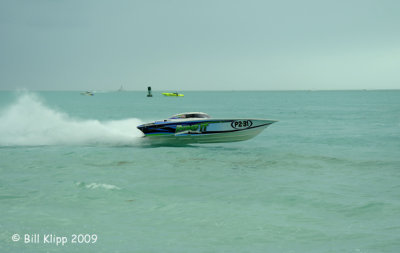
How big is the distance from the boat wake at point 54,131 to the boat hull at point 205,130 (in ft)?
8.21

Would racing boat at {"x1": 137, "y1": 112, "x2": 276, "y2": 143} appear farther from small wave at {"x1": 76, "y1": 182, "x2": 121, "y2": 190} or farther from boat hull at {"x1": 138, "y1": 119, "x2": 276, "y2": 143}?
small wave at {"x1": 76, "y1": 182, "x2": 121, "y2": 190}

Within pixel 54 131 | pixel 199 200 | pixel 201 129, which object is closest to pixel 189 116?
pixel 201 129

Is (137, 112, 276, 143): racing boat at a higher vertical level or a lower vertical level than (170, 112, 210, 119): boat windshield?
lower

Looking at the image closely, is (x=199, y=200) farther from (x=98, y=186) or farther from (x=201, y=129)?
(x=201, y=129)

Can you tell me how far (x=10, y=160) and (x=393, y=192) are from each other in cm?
1659

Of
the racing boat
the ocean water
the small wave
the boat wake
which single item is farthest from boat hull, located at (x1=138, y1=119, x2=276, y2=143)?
the small wave

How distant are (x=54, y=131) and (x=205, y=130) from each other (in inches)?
491

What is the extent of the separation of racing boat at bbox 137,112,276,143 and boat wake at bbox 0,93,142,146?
257cm

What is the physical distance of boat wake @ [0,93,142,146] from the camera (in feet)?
79.0

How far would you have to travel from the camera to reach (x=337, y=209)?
9516 millimetres

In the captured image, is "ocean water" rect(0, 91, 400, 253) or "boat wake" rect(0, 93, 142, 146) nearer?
"ocean water" rect(0, 91, 400, 253)

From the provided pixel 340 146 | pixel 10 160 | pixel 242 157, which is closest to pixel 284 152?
pixel 242 157

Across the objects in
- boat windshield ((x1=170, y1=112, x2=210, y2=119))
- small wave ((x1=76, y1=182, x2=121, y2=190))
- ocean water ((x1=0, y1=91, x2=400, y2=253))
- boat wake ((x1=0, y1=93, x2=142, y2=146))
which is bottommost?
ocean water ((x1=0, y1=91, x2=400, y2=253))

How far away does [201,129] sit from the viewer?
21281 mm
